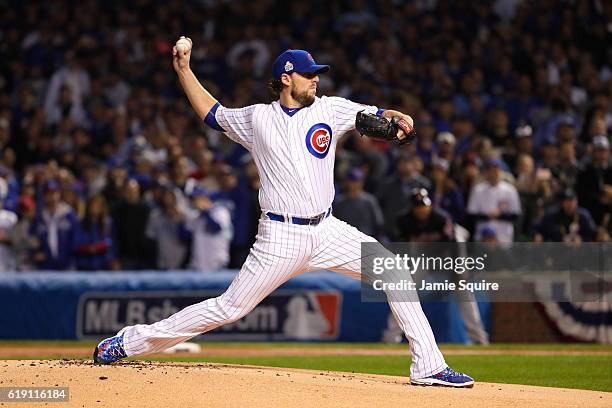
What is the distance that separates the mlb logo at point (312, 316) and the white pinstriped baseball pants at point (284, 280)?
19.4 feet

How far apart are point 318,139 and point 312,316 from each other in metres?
6.34

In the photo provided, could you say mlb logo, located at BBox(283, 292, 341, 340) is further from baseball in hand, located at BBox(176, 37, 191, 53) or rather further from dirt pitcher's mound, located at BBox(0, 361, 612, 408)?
baseball in hand, located at BBox(176, 37, 191, 53)

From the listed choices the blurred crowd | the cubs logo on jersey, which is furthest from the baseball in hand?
the blurred crowd

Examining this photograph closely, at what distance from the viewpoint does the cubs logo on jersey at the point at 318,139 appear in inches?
278

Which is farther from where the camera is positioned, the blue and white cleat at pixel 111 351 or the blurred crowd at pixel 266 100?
the blurred crowd at pixel 266 100

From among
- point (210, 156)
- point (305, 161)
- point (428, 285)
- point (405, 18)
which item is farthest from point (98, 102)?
point (305, 161)

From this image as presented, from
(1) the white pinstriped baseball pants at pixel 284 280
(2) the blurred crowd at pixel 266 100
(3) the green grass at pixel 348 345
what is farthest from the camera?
(2) the blurred crowd at pixel 266 100

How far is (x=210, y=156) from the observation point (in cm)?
1541

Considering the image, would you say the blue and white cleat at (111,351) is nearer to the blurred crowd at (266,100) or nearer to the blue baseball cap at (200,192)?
the blurred crowd at (266,100)

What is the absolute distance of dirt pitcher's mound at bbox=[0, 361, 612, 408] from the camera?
6.49 meters

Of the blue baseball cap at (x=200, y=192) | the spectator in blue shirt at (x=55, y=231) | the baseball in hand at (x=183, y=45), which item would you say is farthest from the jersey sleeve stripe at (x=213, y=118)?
the spectator in blue shirt at (x=55, y=231)

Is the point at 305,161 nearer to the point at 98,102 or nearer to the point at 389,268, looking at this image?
the point at 389,268

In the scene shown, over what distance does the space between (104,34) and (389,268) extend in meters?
12.5

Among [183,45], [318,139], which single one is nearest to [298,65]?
[318,139]
